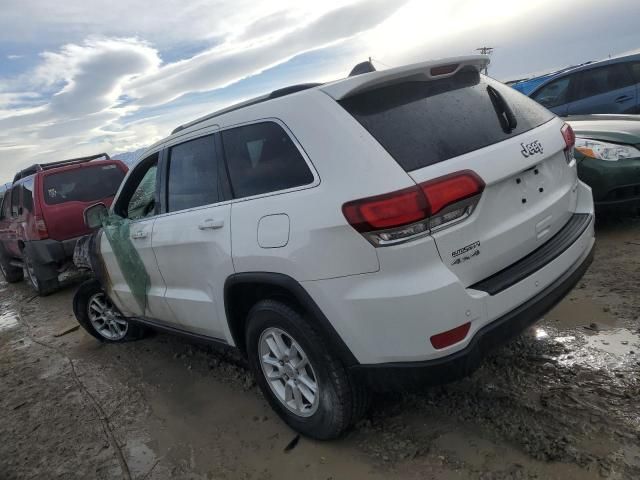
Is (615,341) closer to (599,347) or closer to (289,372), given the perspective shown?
(599,347)

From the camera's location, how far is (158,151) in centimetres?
355

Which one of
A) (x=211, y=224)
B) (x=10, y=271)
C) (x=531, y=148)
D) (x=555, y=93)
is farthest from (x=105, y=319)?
(x=555, y=93)

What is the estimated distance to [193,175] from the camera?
314 centimetres

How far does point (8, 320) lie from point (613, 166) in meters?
7.97

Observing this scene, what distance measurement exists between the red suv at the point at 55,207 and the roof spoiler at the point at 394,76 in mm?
6022

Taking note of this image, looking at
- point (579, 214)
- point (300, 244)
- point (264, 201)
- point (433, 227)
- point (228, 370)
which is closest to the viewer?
point (433, 227)

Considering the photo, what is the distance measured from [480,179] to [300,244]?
84 cm

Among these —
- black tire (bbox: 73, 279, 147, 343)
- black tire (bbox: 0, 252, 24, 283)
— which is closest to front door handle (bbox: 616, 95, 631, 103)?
black tire (bbox: 73, 279, 147, 343)

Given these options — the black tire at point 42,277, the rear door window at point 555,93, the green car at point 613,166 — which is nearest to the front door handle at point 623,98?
the rear door window at point 555,93

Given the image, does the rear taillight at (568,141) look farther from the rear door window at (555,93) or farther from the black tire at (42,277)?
the black tire at (42,277)

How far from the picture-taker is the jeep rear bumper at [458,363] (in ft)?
6.93

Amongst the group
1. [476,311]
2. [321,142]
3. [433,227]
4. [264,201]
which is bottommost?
[476,311]

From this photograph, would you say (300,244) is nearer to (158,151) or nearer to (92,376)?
(158,151)

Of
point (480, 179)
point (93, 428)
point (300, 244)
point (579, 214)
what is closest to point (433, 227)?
point (480, 179)
